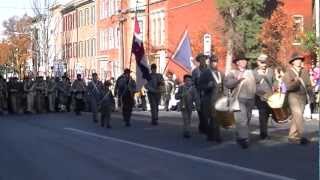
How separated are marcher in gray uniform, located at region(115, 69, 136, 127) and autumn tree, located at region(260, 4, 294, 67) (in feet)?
98.4

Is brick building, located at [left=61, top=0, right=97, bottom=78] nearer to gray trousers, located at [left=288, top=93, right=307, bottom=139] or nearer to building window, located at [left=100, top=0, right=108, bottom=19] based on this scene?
building window, located at [left=100, top=0, right=108, bottom=19]

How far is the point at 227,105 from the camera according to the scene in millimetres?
16531

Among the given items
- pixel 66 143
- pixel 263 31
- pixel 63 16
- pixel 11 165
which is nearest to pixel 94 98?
pixel 66 143

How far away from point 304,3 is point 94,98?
38.7 metres

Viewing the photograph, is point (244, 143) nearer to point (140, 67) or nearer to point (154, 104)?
point (154, 104)

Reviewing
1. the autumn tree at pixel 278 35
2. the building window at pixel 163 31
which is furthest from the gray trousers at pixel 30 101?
the building window at pixel 163 31

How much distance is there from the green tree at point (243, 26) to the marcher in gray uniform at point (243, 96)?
3927 centimetres

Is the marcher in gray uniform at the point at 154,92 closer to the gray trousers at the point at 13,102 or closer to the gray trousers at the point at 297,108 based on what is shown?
the gray trousers at the point at 297,108

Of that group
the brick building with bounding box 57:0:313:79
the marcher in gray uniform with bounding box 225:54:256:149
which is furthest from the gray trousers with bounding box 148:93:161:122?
the brick building with bounding box 57:0:313:79

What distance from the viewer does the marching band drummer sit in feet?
51.3

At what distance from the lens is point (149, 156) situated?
14.9 meters

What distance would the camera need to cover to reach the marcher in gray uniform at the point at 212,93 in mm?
17188

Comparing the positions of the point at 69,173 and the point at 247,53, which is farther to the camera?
the point at 247,53

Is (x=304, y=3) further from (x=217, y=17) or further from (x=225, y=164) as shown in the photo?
(x=225, y=164)
